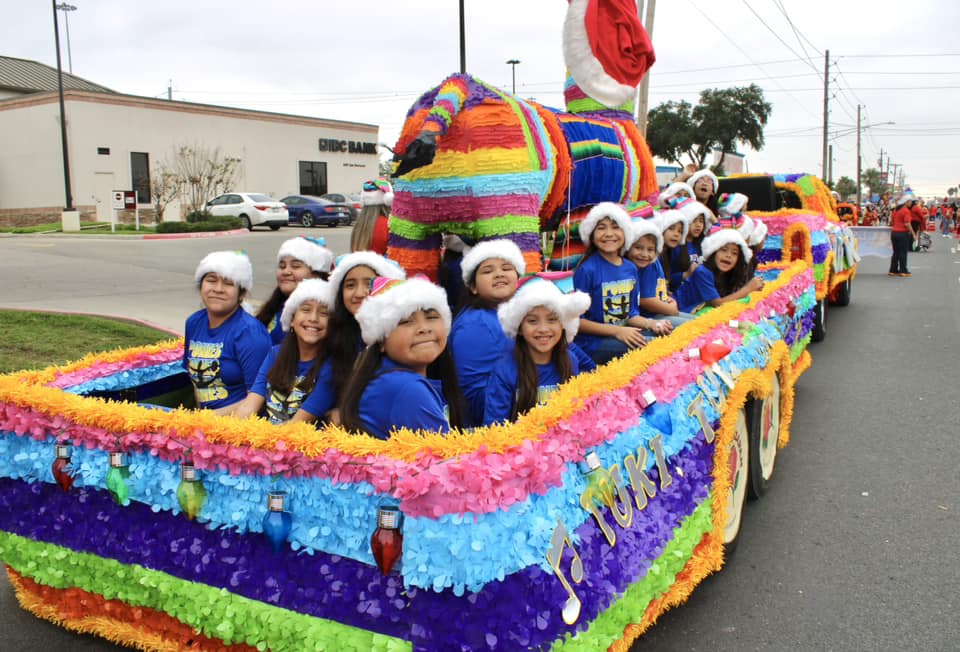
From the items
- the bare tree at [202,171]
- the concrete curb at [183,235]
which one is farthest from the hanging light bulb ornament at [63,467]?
the bare tree at [202,171]

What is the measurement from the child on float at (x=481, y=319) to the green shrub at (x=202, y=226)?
21.9 meters

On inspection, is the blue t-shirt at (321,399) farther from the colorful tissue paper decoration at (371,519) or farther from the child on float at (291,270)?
the child on float at (291,270)

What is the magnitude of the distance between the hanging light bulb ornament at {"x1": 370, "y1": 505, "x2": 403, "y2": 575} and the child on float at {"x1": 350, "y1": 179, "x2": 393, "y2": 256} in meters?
2.82

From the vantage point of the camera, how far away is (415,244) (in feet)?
12.8

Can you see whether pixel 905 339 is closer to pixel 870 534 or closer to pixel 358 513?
pixel 870 534

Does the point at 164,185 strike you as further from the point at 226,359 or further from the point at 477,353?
the point at 477,353

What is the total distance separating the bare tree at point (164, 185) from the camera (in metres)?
30.6

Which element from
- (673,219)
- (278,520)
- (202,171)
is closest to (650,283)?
(673,219)

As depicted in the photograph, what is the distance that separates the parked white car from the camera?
25750 mm

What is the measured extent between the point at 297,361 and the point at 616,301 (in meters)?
1.72

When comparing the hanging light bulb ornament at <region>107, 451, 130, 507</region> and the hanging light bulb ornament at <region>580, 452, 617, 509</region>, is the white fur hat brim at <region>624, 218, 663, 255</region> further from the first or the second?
the hanging light bulb ornament at <region>107, 451, 130, 507</region>

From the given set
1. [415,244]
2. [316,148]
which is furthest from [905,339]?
[316,148]

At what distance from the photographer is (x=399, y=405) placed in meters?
2.18

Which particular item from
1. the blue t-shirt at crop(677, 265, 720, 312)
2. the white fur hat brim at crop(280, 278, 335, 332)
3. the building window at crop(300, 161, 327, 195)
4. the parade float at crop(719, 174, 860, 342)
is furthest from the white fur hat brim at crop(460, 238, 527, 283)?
the building window at crop(300, 161, 327, 195)
